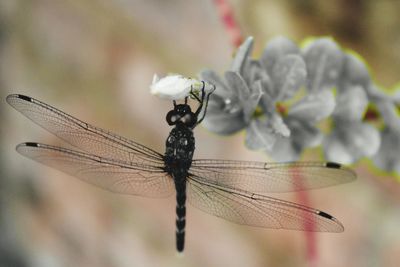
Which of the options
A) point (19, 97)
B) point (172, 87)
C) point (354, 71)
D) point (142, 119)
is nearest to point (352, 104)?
point (354, 71)

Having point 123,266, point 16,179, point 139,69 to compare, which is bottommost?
point 123,266

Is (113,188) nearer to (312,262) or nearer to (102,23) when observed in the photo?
(312,262)

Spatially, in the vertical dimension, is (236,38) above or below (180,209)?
above

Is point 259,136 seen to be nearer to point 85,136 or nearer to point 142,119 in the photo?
point 85,136

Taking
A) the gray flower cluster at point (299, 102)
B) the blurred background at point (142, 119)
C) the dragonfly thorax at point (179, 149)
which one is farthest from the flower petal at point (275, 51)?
the blurred background at point (142, 119)

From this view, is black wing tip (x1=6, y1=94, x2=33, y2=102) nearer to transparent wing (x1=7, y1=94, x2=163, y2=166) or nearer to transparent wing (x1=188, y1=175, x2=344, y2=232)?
transparent wing (x1=7, y1=94, x2=163, y2=166)

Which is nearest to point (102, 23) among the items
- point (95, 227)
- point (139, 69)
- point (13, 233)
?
point (139, 69)

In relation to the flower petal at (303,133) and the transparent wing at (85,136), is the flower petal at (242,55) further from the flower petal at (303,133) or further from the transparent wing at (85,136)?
the transparent wing at (85,136)
